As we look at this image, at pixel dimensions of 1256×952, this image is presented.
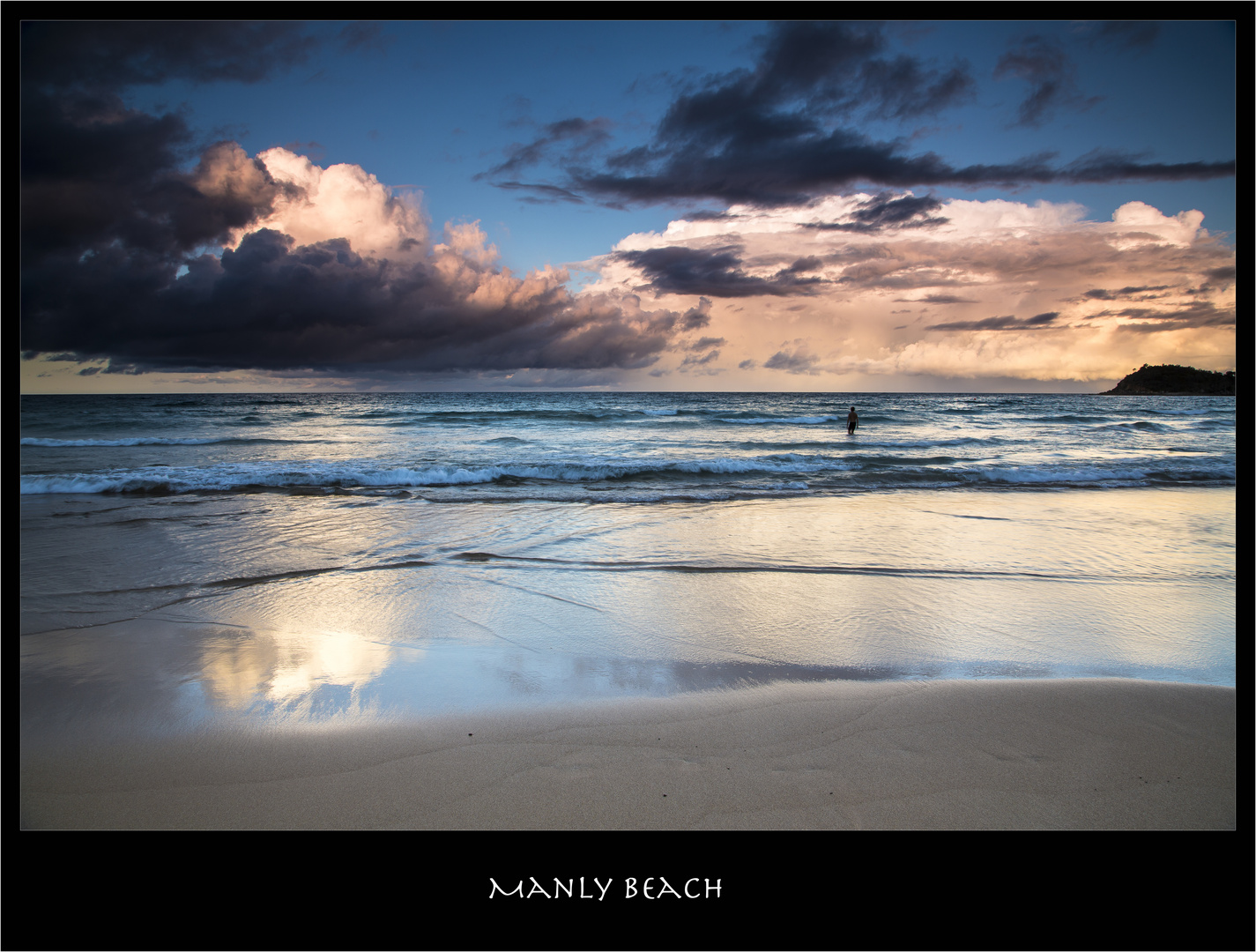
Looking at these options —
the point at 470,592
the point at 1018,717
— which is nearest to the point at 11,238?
the point at 470,592

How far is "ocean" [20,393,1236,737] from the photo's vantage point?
3051mm

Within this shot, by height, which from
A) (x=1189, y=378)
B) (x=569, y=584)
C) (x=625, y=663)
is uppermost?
(x=1189, y=378)

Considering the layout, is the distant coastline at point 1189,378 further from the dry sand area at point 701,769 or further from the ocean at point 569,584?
the dry sand area at point 701,769

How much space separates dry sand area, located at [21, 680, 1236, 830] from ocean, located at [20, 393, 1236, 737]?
30cm

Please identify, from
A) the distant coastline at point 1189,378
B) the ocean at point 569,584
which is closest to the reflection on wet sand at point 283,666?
the ocean at point 569,584

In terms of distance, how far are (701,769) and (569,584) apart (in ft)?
9.06

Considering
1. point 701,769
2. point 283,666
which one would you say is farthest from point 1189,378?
point 283,666

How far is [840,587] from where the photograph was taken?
4609 millimetres

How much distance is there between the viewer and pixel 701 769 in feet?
6.82

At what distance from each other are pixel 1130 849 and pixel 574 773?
1.60 metres

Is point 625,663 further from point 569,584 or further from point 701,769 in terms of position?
point 569,584

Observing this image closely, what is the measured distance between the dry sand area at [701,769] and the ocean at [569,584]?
0.30 metres

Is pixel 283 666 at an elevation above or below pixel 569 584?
below

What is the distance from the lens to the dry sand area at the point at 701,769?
6.00 feet
